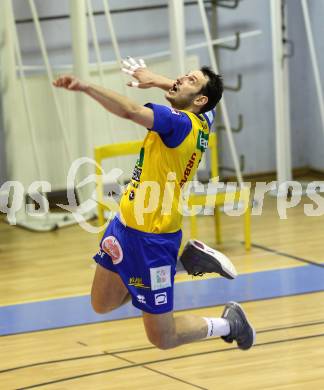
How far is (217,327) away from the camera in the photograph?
5184 millimetres

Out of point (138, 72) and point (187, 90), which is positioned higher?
point (138, 72)

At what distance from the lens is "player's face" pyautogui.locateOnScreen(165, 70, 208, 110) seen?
16.2 feet

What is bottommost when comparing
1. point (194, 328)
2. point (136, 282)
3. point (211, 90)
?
point (194, 328)

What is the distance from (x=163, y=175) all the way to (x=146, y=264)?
1.40 feet

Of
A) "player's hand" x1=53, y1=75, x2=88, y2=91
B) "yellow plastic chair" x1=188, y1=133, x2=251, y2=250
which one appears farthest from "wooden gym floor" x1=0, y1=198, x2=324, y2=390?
"player's hand" x1=53, y1=75, x2=88, y2=91

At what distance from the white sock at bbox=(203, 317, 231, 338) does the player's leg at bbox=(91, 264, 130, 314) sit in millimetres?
451

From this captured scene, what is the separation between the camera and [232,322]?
5.26m

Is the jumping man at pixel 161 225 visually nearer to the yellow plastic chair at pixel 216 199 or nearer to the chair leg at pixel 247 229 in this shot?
the yellow plastic chair at pixel 216 199

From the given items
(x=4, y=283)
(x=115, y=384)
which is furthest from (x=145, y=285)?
(x=4, y=283)

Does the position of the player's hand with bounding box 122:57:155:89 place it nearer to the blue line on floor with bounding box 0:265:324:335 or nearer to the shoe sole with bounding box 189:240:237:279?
the shoe sole with bounding box 189:240:237:279

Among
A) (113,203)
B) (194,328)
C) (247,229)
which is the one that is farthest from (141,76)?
(247,229)

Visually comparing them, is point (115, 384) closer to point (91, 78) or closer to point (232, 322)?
point (232, 322)

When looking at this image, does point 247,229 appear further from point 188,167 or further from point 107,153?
point 188,167

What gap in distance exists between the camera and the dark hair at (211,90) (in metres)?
4.91
